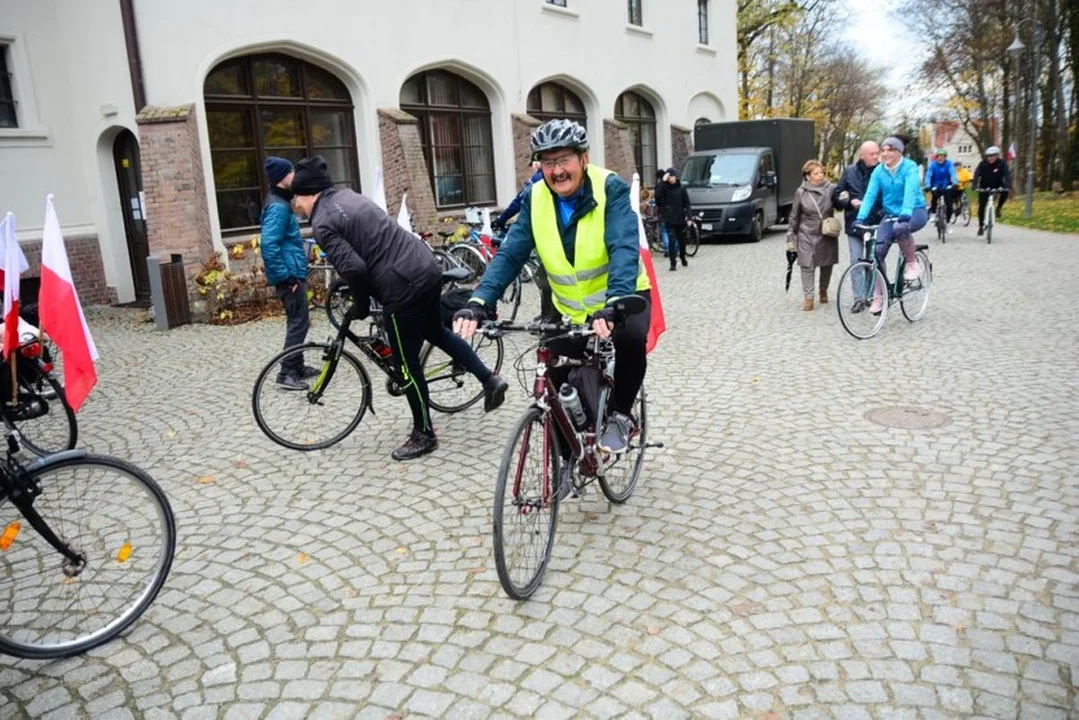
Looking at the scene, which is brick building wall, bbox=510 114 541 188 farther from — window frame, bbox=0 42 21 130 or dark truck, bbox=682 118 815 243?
window frame, bbox=0 42 21 130

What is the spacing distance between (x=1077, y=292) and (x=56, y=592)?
11.4 m

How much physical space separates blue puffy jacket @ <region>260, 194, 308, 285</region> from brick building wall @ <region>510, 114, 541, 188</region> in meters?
10.8

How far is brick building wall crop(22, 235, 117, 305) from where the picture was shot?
13.0m

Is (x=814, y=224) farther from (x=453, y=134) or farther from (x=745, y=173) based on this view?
(x=745, y=173)

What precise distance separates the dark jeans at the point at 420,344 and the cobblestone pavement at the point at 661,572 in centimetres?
38

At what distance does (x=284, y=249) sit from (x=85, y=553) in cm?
416

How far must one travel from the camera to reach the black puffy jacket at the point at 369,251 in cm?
520

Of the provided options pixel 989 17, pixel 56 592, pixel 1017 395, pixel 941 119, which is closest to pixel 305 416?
pixel 56 592

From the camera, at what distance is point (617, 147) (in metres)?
21.2

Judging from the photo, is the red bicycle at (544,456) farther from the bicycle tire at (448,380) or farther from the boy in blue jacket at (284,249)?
the boy in blue jacket at (284,249)

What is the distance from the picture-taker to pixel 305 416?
5.84 meters

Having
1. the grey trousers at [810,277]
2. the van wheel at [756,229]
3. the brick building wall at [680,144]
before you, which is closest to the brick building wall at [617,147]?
the brick building wall at [680,144]

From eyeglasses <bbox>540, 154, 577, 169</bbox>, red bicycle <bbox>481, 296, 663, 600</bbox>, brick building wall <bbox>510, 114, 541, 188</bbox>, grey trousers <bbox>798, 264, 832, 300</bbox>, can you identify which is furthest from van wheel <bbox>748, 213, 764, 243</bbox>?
eyeglasses <bbox>540, 154, 577, 169</bbox>

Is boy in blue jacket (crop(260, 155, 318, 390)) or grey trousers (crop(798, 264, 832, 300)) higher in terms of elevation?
boy in blue jacket (crop(260, 155, 318, 390))
